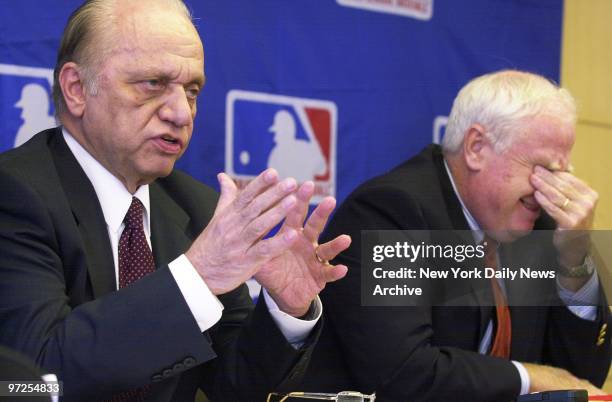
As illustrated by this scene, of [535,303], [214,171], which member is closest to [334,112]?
[214,171]

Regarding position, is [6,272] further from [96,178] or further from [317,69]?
[317,69]

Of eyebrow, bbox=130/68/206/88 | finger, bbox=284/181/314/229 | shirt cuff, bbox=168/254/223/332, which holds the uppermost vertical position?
eyebrow, bbox=130/68/206/88

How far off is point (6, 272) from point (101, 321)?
0.75 ft

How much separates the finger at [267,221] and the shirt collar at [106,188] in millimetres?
461

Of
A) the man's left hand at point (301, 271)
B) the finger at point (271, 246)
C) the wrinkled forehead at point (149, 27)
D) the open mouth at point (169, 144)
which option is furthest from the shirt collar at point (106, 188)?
the finger at point (271, 246)

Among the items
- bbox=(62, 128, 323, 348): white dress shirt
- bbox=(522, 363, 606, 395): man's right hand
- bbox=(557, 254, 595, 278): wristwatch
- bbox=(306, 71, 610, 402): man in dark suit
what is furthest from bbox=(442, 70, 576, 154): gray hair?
bbox=(62, 128, 323, 348): white dress shirt

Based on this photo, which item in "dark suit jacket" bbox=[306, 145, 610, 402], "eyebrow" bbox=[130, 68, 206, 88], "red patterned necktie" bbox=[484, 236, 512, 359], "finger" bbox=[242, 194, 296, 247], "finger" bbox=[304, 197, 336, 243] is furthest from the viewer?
"red patterned necktie" bbox=[484, 236, 512, 359]

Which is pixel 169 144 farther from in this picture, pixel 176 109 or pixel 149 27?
pixel 149 27

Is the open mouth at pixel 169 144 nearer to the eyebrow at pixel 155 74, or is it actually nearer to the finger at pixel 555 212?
the eyebrow at pixel 155 74

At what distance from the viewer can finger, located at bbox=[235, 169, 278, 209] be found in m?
1.45

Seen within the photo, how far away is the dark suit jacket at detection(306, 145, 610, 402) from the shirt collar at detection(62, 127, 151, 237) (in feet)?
2.19

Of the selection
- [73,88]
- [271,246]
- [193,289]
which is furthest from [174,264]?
[73,88]

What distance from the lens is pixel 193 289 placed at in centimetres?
153

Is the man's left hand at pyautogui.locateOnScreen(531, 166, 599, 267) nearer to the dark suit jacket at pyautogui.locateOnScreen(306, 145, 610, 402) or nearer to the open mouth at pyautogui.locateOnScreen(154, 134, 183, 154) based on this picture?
the dark suit jacket at pyautogui.locateOnScreen(306, 145, 610, 402)
